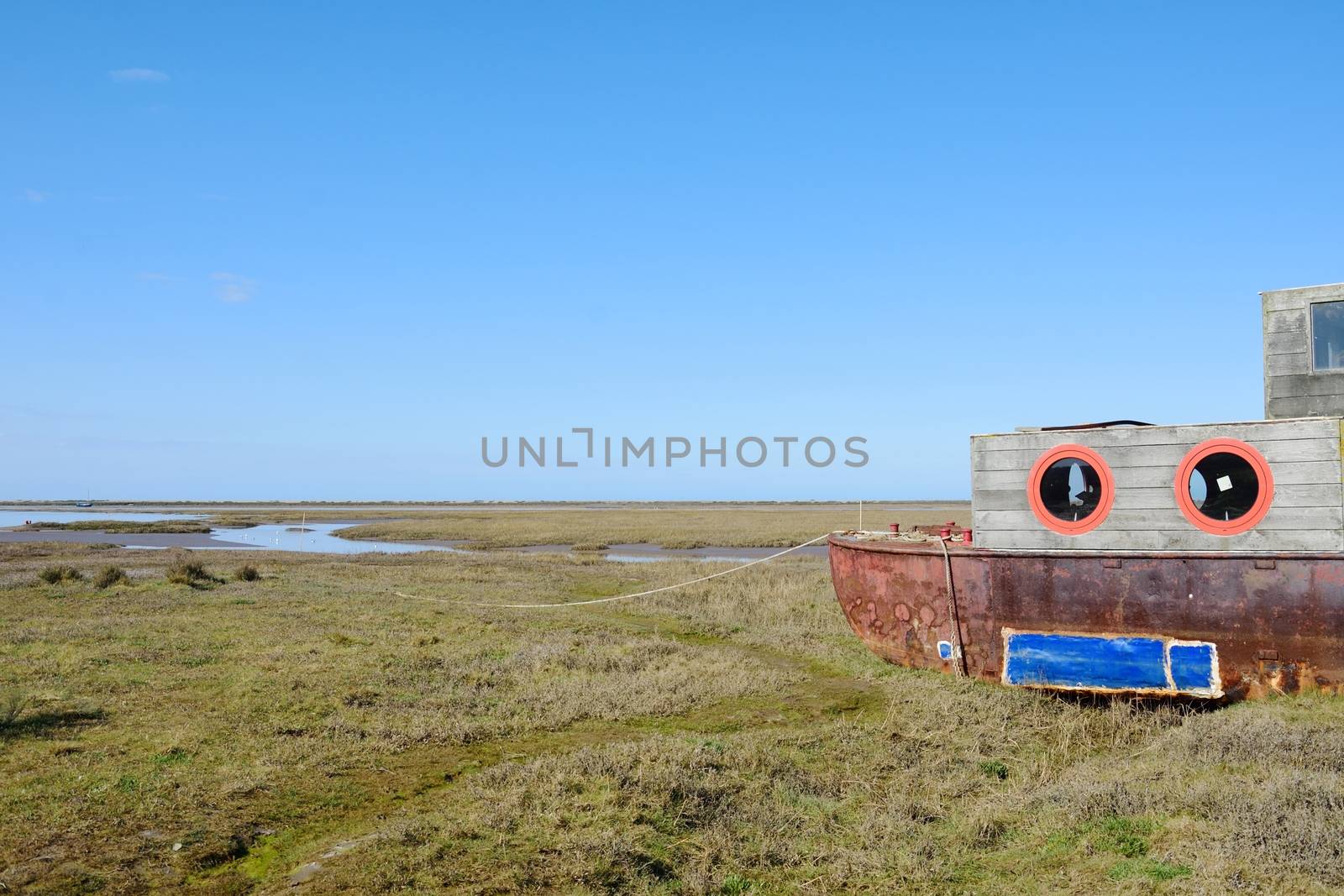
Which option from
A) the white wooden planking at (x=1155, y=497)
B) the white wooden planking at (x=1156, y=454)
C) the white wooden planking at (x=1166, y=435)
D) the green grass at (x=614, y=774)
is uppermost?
the white wooden planking at (x=1166, y=435)

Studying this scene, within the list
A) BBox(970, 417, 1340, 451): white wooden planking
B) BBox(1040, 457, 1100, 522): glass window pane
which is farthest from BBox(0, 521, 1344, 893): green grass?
BBox(970, 417, 1340, 451): white wooden planking

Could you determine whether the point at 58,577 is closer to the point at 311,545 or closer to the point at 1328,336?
the point at 311,545

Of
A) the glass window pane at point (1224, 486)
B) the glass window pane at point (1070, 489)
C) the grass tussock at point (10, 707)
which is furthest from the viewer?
the glass window pane at point (1070, 489)

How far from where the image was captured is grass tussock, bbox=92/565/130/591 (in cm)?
2202

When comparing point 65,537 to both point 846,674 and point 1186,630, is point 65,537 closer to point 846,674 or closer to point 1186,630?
point 846,674

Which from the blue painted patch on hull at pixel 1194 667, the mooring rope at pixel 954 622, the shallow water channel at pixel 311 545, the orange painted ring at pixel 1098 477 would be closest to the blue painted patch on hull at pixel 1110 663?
the blue painted patch on hull at pixel 1194 667

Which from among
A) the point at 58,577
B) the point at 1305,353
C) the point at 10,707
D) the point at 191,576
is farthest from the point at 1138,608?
the point at 58,577

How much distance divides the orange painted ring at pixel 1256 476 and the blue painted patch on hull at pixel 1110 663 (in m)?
1.41

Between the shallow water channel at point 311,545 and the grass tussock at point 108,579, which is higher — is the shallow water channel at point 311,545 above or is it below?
below

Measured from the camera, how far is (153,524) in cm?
7025

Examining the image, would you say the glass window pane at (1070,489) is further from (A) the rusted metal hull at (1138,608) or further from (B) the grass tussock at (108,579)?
(B) the grass tussock at (108,579)

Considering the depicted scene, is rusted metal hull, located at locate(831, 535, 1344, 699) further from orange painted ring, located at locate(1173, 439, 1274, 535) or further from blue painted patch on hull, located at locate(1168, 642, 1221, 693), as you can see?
orange painted ring, located at locate(1173, 439, 1274, 535)

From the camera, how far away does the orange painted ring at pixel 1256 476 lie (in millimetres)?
10109

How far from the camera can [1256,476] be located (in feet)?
33.6
